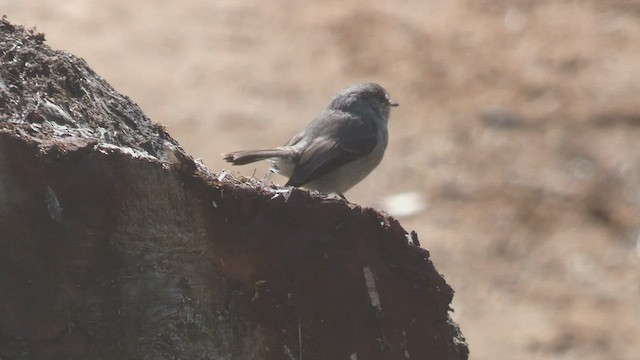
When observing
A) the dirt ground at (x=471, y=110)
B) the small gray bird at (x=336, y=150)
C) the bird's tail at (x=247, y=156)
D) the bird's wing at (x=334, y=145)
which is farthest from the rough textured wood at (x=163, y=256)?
the dirt ground at (x=471, y=110)

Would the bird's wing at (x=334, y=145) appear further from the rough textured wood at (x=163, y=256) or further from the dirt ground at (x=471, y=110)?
the rough textured wood at (x=163, y=256)

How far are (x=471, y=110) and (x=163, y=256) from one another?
960 cm

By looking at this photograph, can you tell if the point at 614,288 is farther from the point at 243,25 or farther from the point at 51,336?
the point at 51,336

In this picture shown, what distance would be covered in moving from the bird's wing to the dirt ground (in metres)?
2.68

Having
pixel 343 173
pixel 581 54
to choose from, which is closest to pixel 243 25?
Result: pixel 581 54

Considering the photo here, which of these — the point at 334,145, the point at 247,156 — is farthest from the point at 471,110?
the point at 247,156

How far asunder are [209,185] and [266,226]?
0.85 feet

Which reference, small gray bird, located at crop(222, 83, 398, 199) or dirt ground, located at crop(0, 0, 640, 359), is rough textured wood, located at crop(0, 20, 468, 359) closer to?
small gray bird, located at crop(222, 83, 398, 199)

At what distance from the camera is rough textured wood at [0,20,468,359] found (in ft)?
13.7

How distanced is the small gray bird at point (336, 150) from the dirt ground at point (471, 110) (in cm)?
258

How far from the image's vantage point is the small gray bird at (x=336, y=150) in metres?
8.17

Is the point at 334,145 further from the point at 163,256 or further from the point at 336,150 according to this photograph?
the point at 163,256

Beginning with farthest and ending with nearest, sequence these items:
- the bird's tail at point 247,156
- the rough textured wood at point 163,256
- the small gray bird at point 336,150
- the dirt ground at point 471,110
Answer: the dirt ground at point 471,110 → the small gray bird at point 336,150 → the bird's tail at point 247,156 → the rough textured wood at point 163,256

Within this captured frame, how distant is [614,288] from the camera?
11453 mm
